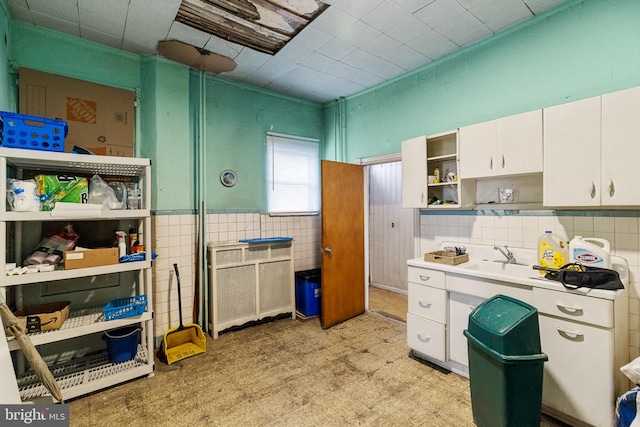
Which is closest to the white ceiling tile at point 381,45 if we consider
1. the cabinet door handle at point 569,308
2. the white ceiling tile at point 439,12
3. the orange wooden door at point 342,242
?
the white ceiling tile at point 439,12

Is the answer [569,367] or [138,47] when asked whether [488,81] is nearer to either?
[569,367]

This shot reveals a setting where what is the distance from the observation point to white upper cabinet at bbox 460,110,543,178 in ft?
6.88

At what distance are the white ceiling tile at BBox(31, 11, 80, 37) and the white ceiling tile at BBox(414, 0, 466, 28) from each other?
2.85 meters

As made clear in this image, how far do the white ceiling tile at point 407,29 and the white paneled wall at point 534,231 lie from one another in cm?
172

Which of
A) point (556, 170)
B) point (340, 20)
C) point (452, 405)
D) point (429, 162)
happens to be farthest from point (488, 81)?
point (452, 405)

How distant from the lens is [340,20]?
2340 millimetres

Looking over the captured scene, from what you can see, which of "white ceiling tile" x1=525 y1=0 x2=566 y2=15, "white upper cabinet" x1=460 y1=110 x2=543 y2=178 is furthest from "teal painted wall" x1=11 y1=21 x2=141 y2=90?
"white ceiling tile" x1=525 y1=0 x2=566 y2=15

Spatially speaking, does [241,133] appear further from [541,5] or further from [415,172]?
[541,5]

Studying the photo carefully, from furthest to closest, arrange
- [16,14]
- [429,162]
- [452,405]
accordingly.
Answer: [429,162], [16,14], [452,405]

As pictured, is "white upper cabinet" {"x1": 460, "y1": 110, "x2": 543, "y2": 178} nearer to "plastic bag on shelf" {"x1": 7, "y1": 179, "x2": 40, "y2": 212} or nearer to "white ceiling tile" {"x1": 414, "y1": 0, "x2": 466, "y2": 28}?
"white ceiling tile" {"x1": 414, "y1": 0, "x2": 466, "y2": 28}

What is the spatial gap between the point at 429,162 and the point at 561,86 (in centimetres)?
116

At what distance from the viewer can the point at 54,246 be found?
218cm

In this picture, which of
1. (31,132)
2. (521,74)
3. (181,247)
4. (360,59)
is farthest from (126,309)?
(521,74)

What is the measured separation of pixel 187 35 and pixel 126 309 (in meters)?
2.37
